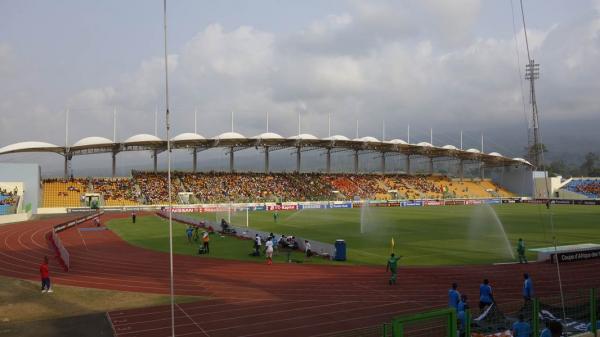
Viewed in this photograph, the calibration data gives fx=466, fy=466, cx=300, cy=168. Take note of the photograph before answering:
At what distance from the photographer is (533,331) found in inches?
385

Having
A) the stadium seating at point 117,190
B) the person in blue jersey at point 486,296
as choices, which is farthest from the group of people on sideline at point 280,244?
the stadium seating at point 117,190

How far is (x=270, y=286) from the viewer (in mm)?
18094

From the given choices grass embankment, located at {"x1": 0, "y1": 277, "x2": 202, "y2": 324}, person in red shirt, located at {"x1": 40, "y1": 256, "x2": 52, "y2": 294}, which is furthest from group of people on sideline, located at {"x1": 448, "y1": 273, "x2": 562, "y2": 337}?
person in red shirt, located at {"x1": 40, "y1": 256, "x2": 52, "y2": 294}

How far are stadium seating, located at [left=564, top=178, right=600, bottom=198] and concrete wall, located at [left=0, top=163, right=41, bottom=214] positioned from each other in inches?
3563

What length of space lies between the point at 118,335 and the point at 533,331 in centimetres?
1006

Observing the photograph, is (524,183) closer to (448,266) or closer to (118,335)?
(448,266)

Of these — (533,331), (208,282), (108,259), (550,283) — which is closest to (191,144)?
(108,259)

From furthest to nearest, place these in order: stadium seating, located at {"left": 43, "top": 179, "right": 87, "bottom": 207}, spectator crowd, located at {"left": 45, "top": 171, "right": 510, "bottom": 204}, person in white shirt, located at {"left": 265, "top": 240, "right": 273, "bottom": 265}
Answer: spectator crowd, located at {"left": 45, "top": 171, "right": 510, "bottom": 204}, stadium seating, located at {"left": 43, "top": 179, "right": 87, "bottom": 207}, person in white shirt, located at {"left": 265, "top": 240, "right": 273, "bottom": 265}

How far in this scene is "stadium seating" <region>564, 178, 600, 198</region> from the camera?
86938 mm

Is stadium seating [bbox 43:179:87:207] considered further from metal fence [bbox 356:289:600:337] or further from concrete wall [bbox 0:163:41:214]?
metal fence [bbox 356:289:600:337]

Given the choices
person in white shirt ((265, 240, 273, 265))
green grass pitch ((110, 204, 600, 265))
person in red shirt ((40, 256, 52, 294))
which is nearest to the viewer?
person in red shirt ((40, 256, 52, 294))

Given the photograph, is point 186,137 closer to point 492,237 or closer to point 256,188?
point 256,188

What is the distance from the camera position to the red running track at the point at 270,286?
13336 mm

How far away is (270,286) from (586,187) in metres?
91.0
